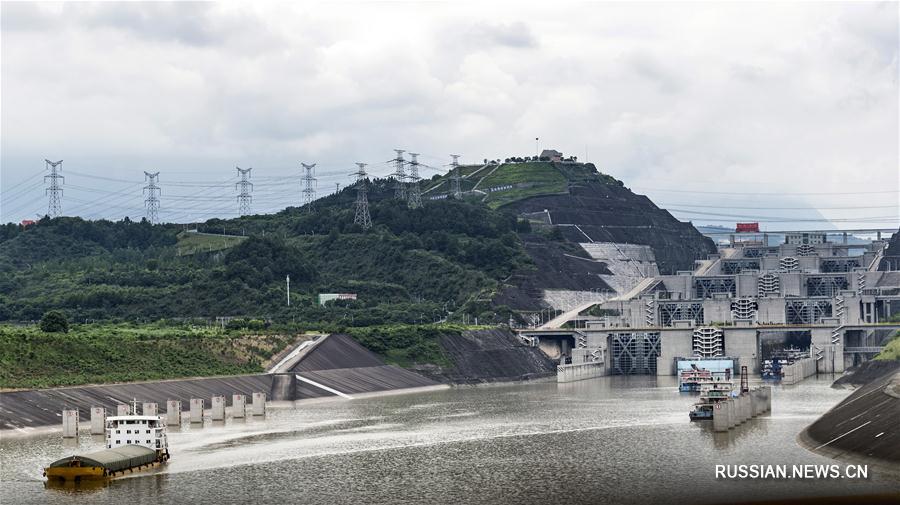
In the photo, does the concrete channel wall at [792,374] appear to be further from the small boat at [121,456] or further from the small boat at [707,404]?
the small boat at [121,456]

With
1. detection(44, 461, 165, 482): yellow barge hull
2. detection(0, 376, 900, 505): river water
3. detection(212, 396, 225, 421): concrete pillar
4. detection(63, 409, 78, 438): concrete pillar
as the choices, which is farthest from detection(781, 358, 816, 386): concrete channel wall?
detection(44, 461, 165, 482): yellow barge hull

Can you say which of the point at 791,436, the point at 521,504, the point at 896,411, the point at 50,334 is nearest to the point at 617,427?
the point at 791,436

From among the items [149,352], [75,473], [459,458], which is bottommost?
[459,458]

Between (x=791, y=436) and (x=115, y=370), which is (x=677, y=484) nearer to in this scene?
(x=791, y=436)

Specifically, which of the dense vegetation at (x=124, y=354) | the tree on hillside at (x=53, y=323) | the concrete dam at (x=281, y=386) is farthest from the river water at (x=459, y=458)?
the tree on hillside at (x=53, y=323)

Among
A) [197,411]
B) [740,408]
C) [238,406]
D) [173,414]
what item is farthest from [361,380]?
[740,408]

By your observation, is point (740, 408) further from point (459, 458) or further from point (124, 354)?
point (124, 354)

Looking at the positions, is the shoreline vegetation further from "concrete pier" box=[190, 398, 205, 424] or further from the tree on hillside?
"concrete pier" box=[190, 398, 205, 424]
